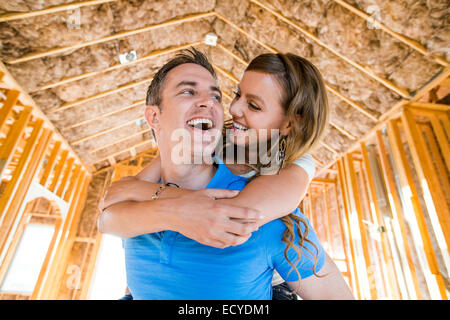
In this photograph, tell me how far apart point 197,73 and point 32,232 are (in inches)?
344

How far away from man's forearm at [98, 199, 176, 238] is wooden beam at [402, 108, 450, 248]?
152 inches

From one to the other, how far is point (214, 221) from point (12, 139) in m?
4.66

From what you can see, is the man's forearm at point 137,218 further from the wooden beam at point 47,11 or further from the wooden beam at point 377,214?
the wooden beam at point 377,214

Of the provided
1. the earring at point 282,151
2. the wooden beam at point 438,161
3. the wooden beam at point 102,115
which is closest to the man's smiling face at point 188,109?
the earring at point 282,151

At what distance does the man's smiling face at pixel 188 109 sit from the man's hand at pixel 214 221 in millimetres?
498

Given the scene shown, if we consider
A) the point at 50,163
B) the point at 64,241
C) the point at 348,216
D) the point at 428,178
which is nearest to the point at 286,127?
the point at 428,178

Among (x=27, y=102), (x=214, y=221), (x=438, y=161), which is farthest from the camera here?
(x=438, y=161)

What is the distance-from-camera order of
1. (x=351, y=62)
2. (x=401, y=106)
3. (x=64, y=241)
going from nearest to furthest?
(x=351, y=62), (x=401, y=106), (x=64, y=241)

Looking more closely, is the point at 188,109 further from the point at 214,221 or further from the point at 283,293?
the point at 283,293

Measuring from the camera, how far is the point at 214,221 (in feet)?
2.58

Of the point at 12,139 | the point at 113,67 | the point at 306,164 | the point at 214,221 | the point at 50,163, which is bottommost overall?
the point at 214,221

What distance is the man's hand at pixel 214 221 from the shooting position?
79cm

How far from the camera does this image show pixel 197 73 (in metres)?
1.46
